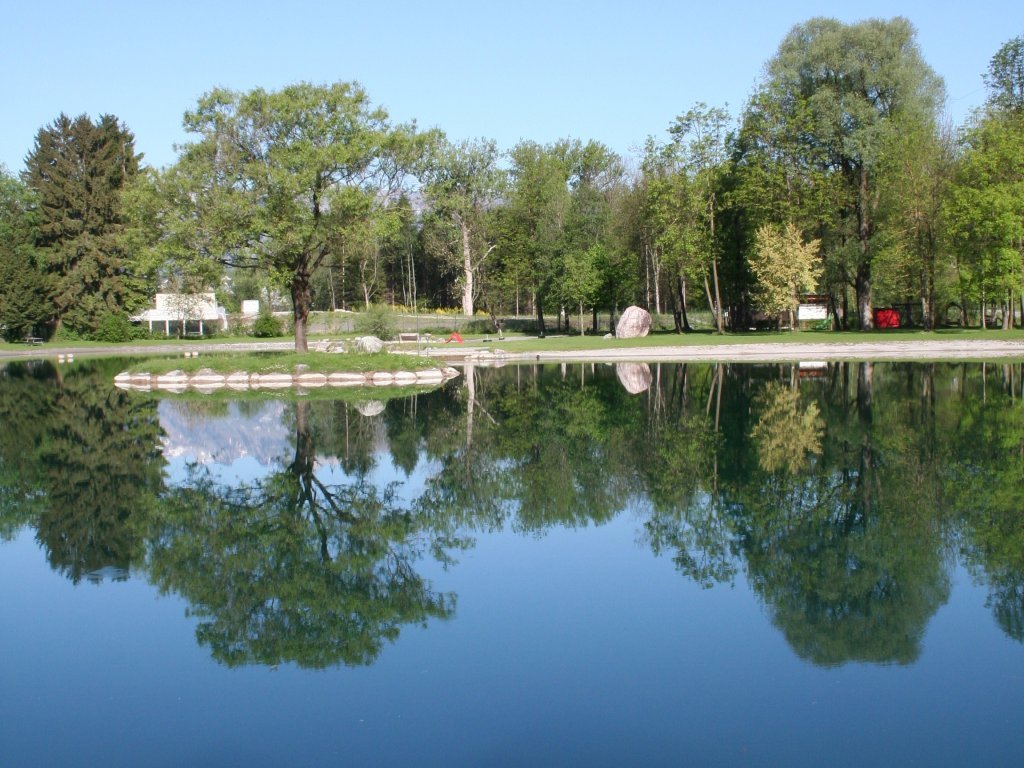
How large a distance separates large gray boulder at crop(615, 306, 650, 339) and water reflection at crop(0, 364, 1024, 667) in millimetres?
31273

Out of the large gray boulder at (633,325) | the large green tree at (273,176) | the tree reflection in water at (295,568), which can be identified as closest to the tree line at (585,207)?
the large green tree at (273,176)

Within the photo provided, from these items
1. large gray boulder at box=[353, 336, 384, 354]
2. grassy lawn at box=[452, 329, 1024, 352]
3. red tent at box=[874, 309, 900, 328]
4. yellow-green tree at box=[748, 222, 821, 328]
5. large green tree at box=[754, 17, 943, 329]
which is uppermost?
large green tree at box=[754, 17, 943, 329]

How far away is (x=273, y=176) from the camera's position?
1208 inches

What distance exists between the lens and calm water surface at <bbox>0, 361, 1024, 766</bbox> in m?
6.03

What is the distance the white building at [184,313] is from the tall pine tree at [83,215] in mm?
3020

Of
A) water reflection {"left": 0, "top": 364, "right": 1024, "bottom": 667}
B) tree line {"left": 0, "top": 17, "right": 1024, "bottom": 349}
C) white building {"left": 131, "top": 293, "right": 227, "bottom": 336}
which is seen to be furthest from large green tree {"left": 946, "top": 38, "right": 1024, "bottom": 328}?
white building {"left": 131, "top": 293, "right": 227, "bottom": 336}

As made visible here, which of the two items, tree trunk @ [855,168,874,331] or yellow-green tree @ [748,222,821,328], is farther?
tree trunk @ [855,168,874,331]

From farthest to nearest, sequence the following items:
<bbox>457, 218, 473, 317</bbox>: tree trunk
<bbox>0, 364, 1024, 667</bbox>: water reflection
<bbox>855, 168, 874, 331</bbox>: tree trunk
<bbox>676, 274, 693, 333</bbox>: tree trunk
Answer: <bbox>457, 218, 473, 317</bbox>: tree trunk < <bbox>676, 274, 693, 333</bbox>: tree trunk < <bbox>855, 168, 874, 331</bbox>: tree trunk < <bbox>0, 364, 1024, 667</bbox>: water reflection

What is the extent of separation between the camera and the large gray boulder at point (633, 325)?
183 feet

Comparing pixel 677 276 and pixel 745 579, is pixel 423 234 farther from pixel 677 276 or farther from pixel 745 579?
pixel 745 579

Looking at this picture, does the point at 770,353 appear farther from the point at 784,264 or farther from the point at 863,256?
the point at 863,256

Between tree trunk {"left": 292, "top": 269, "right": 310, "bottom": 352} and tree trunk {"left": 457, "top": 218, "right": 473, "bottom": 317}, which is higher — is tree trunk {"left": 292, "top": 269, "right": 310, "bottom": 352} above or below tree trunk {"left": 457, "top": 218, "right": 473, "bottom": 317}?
below

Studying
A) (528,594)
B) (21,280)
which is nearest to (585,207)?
(21,280)

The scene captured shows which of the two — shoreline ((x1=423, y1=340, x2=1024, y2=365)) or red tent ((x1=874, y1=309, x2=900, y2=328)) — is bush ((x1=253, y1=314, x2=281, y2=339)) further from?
red tent ((x1=874, y1=309, x2=900, y2=328))
